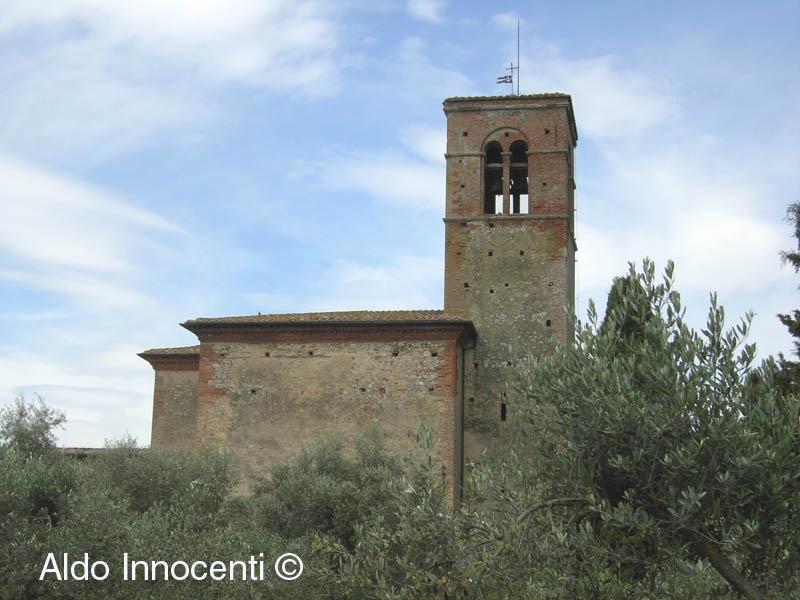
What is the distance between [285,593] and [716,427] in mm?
6836

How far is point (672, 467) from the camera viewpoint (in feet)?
23.5

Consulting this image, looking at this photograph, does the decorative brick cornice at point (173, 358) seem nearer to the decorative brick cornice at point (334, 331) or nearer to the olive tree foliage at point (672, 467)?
the decorative brick cornice at point (334, 331)

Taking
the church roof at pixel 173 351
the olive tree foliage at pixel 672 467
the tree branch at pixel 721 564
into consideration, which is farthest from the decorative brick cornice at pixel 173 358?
the tree branch at pixel 721 564

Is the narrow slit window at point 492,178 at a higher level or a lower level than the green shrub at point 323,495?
higher

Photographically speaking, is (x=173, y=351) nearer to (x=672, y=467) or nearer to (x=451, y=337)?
(x=451, y=337)

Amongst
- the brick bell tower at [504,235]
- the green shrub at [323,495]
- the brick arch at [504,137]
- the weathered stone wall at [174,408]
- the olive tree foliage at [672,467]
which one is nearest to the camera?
the olive tree foliage at [672,467]

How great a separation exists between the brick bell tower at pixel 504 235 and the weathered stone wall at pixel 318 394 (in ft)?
3.68

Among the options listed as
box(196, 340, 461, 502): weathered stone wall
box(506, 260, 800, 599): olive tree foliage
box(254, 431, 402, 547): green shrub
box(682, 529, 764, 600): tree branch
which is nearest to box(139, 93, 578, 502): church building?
box(196, 340, 461, 502): weathered stone wall

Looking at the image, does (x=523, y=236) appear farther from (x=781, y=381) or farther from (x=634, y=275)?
(x=634, y=275)

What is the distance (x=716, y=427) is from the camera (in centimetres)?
723

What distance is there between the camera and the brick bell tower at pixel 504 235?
2116 cm

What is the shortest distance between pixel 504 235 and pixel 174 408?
9.03 m

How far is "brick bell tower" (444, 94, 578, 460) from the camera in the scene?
69.4 ft

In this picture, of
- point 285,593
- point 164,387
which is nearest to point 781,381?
point 285,593
